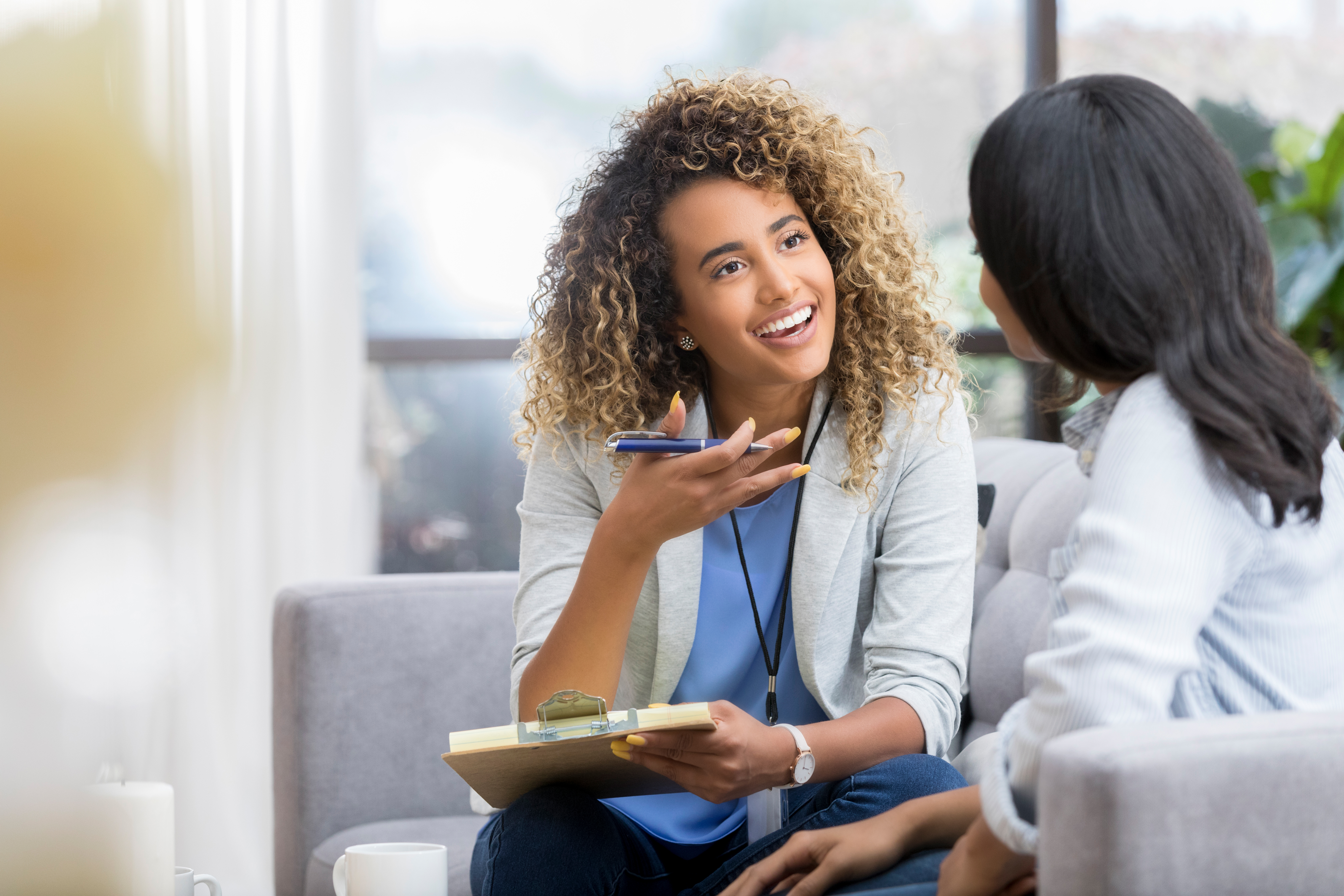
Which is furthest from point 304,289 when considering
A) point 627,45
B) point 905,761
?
point 905,761

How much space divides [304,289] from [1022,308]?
214 cm

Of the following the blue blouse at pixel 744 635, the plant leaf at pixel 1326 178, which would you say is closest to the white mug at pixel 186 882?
the blue blouse at pixel 744 635

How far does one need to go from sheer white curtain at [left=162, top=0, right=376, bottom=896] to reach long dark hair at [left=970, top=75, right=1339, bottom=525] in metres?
1.97

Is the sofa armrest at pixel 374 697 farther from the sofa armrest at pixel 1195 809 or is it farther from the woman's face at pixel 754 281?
the sofa armrest at pixel 1195 809

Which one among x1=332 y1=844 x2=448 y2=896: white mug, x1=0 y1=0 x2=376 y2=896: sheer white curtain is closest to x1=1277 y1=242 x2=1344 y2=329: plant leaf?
x1=332 y1=844 x2=448 y2=896: white mug

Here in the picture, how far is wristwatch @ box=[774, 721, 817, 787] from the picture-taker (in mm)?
1098

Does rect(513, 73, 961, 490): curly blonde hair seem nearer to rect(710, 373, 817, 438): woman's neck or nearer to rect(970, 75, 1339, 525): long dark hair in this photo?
rect(710, 373, 817, 438): woman's neck

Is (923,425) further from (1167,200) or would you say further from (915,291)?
(1167,200)

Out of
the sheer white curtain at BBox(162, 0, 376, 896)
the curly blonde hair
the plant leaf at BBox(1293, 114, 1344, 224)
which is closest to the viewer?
the curly blonde hair

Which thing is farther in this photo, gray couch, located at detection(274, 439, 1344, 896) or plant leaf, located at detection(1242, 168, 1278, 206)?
plant leaf, located at detection(1242, 168, 1278, 206)

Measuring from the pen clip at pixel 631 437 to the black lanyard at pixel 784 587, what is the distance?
0.20 m

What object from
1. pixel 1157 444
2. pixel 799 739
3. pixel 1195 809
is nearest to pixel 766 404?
pixel 799 739

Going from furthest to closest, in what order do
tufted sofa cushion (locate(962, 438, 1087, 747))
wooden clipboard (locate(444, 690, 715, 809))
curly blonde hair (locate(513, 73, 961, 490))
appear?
tufted sofa cushion (locate(962, 438, 1087, 747)), curly blonde hair (locate(513, 73, 961, 490)), wooden clipboard (locate(444, 690, 715, 809))

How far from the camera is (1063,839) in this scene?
69 centimetres
